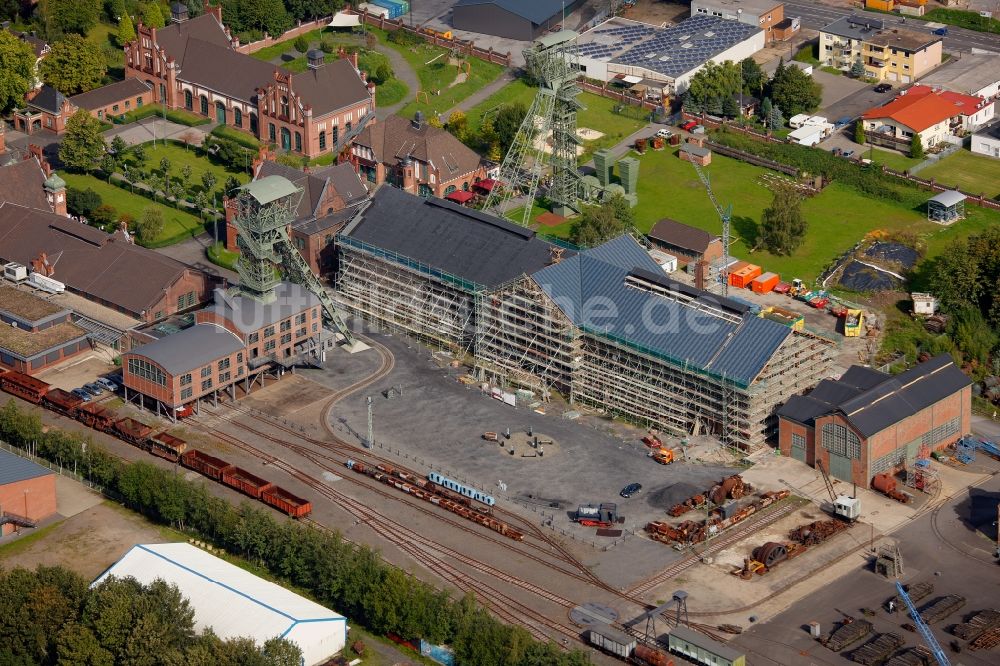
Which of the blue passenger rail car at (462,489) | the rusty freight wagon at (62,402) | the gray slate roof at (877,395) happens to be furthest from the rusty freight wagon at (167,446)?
the gray slate roof at (877,395)

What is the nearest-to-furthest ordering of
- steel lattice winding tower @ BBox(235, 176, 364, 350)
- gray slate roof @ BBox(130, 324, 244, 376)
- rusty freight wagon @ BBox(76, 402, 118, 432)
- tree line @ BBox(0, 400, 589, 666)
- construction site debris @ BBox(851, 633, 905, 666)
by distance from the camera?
1. tree line @ BBox(0, 400, 589, 666)
2. construction site debris @ BBox(851, 633, 905, 666)
3. rusty freight wagon @ BBox(76, 402, 118, 432)
4. gray slate roof @ BBox(130, 324, 244, 376)
5. steel lattice winding tower @ BBox(235, 176, 364, 350)

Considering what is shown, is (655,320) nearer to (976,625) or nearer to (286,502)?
(286,502)

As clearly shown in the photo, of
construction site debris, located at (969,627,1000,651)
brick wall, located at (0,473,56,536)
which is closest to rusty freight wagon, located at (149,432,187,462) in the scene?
brick wall, located at (0,473,56,536)

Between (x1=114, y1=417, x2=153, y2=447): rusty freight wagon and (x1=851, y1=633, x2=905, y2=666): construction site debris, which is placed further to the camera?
(x1=114, y1=417, x2=153, y2=447): rusty freight wagon

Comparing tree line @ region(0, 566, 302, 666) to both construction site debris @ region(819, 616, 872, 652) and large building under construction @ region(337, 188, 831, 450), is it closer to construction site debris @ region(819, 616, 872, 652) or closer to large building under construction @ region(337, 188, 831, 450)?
construction site debris @ region(819, 616, 872, 652)

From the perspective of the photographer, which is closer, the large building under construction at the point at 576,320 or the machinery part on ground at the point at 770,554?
the machinery part on ground at the point at 770,554

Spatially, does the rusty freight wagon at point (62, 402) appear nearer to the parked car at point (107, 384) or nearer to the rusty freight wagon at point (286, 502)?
the parked car at point (107, 384)
